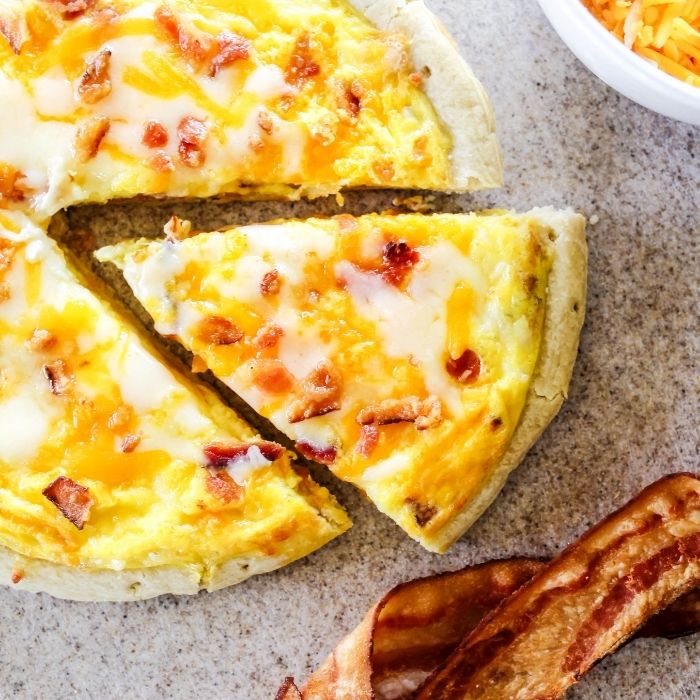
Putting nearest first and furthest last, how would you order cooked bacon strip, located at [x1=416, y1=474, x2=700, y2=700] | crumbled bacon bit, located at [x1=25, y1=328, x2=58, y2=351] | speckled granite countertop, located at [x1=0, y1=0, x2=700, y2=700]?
cooked bacon strip, located at [x1=416, y1=474, x2=700, y2=700] → crumbled bacon bit, located at [x1=25, y1=328, x2=58, y2=351] → speckled granite countertop, located at [x1=0, y1=0, x2=700, y2=700]

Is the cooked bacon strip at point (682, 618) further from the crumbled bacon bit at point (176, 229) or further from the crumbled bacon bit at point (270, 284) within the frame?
the crumbled bacon bit at point (176, 229)

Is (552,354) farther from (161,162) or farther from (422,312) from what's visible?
(161,162)

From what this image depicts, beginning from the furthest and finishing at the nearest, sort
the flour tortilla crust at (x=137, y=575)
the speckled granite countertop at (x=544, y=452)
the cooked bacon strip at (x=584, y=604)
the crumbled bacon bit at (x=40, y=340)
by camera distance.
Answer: the speckled granite countertop at (x=544, y=452) → the flour tortilla crust at (x=137, y=575) → the crumbled bacon bit at (x=40, y=340) → the cooked bacon strip at (x=584, y=604)

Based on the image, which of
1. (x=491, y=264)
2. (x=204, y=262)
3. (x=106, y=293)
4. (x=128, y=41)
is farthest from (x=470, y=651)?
(x=128, y=41)

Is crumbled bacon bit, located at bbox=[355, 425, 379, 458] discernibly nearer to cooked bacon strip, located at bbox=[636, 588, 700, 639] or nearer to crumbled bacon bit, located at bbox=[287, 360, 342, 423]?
crumbled bacon bit, located at bbox=[287, 360, 342, 423]

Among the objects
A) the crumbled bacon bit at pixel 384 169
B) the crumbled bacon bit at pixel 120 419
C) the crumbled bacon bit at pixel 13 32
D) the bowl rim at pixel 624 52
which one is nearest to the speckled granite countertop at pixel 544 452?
the crumbled bacon bit at pixel 384 169

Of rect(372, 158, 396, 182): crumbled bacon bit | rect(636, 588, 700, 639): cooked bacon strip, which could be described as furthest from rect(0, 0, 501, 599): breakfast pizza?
rect(636, 588, 700, 639): cooked bacon strip
